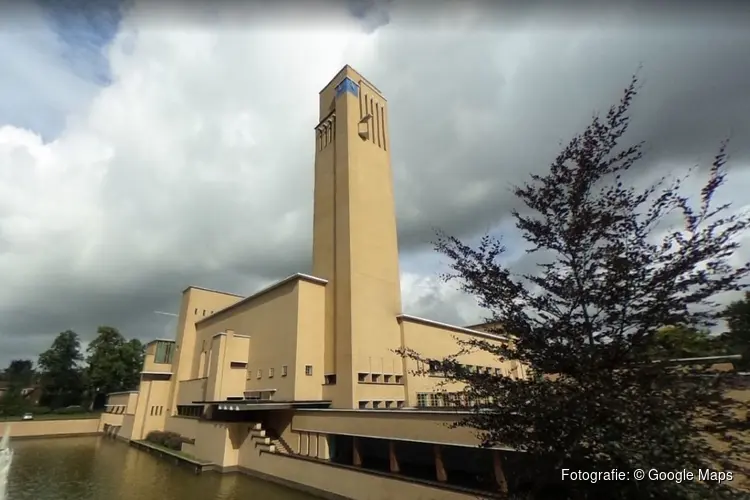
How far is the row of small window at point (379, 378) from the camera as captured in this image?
21656mm

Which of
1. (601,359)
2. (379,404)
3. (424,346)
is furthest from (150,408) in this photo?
(601,359)

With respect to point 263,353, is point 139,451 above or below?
below

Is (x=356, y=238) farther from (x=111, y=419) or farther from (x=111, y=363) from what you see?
(x=111, y=363)

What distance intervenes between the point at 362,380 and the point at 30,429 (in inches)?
1325

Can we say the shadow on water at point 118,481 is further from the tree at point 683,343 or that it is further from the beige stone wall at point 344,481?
the tree at point 683,343

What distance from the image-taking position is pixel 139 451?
27500 mm

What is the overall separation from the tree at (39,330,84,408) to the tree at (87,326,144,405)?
14.9 feet

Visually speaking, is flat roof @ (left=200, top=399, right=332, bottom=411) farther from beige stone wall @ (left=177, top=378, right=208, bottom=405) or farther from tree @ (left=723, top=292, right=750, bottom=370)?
tree @ (left=723, top=292, right=750, bottom=370)

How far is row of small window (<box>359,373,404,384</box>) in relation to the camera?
853 inches

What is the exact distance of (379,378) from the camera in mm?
22703

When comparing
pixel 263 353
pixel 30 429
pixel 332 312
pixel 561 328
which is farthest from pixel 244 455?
pixel 30 429

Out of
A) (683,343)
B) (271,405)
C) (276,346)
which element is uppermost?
(276,346)

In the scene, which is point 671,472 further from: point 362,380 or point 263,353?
point 263,353

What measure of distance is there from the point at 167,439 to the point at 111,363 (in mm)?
29043
